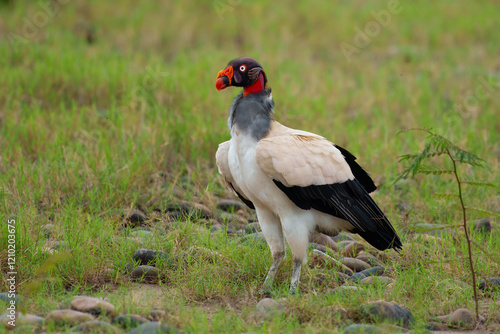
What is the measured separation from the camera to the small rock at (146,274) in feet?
13.1

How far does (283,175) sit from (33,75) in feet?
15.8

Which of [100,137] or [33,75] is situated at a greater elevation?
[33,75]

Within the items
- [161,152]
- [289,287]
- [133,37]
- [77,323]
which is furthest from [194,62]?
[77,323]

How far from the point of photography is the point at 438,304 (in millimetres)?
3623

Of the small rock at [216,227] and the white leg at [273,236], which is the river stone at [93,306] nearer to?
the white leg at [273,236]

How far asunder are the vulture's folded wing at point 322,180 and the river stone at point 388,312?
0.60 m

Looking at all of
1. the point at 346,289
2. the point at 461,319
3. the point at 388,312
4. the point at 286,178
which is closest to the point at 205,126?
the point at 286,178

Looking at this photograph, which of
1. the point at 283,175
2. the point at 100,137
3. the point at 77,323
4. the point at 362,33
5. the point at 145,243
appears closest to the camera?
the point at 77,323

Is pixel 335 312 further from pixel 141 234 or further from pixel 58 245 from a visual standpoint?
pixel 58 245

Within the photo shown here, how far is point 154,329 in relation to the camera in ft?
9.88

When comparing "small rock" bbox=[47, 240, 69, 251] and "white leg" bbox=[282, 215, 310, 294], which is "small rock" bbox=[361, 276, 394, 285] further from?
"small rock" bbox=[47, 240, 69, 251]

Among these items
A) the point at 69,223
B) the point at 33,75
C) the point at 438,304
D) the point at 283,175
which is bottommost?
the point at 438,304

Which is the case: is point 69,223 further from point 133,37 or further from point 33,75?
point 133,37

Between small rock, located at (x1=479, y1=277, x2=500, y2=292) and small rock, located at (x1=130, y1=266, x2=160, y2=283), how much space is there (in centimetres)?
199
